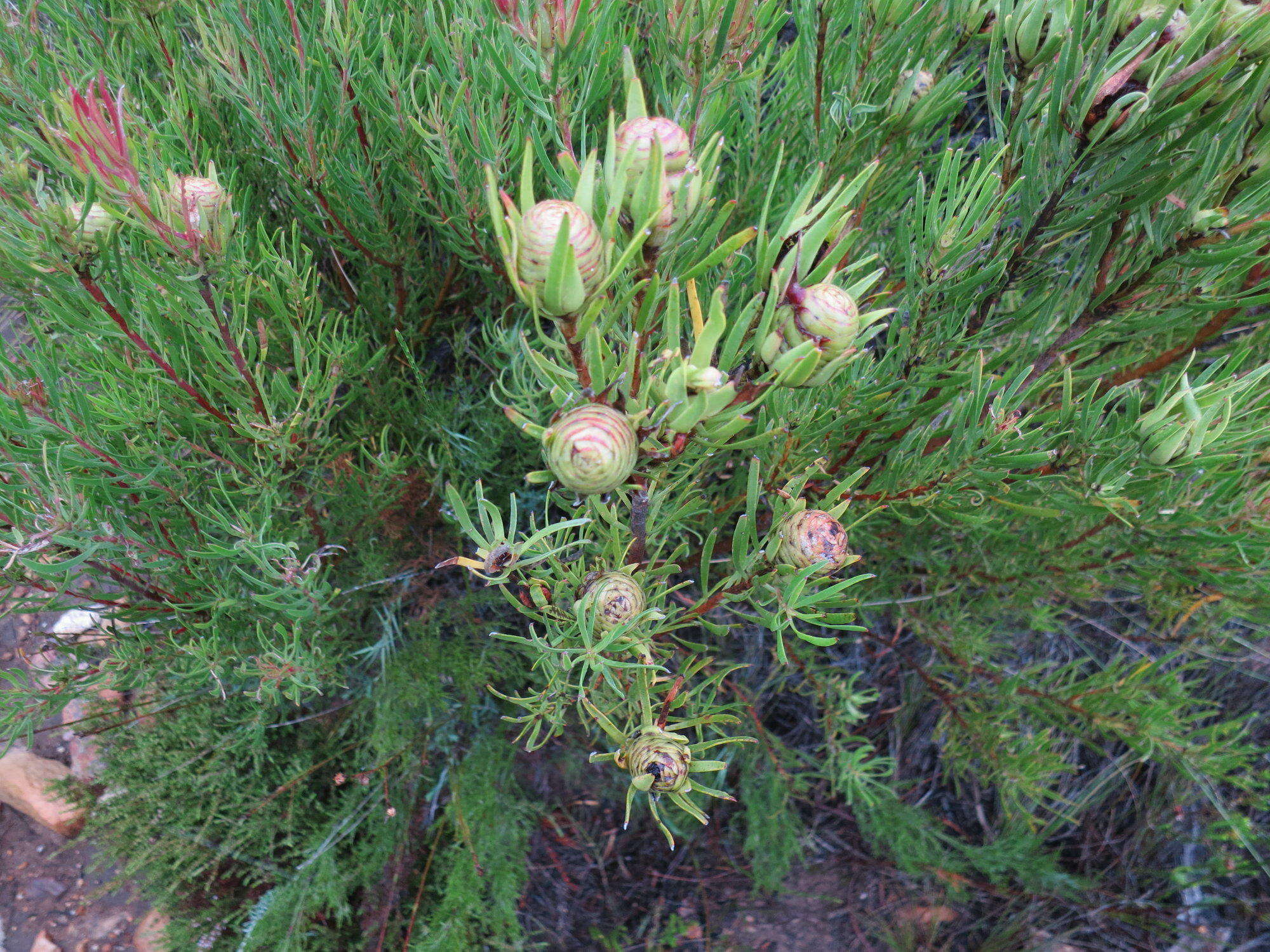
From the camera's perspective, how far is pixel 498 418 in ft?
4.82

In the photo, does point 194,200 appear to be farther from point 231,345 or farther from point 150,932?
point 150,932

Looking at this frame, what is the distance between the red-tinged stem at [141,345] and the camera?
82cm

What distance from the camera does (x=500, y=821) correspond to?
5.33ft

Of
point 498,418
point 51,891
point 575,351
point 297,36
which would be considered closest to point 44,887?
point 51,891

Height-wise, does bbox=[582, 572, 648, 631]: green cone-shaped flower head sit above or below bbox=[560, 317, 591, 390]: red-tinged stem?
below

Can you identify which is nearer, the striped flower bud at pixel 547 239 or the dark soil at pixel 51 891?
the striped flower bud at pixel 547 239

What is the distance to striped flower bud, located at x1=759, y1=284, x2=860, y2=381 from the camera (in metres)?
0.51

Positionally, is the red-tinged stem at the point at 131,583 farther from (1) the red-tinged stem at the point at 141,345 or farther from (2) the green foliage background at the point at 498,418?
(1) the red-tinged stem at the point at 141,345

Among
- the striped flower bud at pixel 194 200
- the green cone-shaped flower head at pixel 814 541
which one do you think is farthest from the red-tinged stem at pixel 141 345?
the green cone-shaped flower head at pixel 814 541

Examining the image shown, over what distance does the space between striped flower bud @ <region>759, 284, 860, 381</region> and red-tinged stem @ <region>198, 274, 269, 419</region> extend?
68 cm

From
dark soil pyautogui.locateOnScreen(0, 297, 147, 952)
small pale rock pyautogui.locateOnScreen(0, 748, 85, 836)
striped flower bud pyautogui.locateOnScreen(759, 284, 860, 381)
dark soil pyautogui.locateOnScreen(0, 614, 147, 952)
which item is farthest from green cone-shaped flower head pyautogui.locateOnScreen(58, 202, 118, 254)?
small pale rock pyautogui.locateOnScreen(0, 748, 85, 836)

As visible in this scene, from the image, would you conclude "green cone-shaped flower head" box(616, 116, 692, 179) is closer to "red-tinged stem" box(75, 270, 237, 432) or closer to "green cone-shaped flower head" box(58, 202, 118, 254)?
"green cone-shaped flower head" box(58, 202, 118, 254)

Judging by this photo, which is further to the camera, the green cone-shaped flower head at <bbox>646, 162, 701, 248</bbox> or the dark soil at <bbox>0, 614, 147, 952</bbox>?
the dark soil at <bbox>0, 614, 147, 952</bbox>

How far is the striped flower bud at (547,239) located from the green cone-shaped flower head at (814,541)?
36cm
